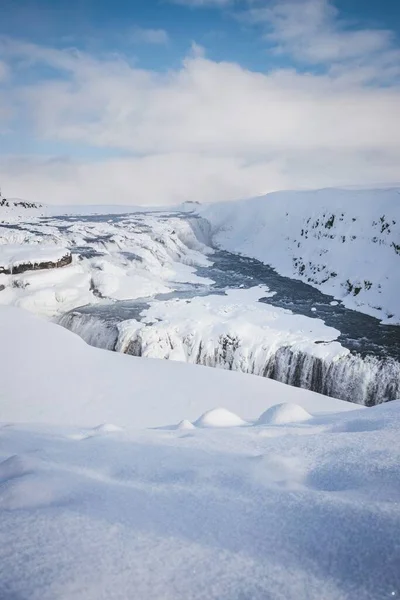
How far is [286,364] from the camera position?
13.2 m

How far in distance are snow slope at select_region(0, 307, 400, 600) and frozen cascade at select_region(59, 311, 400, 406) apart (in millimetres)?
8916

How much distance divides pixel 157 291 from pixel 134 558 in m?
19.6

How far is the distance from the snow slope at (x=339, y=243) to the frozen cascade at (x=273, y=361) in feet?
24.8

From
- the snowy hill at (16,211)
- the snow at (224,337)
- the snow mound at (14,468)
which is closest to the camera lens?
the snow mound at (14,468)

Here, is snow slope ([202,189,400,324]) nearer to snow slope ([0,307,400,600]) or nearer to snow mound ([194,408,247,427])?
snow mound ([194,408,247,427])

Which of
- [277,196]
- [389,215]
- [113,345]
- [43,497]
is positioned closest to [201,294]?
[113,345]

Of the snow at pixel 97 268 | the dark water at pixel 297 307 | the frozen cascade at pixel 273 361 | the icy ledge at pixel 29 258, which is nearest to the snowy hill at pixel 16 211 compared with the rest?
the snow at pixel 97 268

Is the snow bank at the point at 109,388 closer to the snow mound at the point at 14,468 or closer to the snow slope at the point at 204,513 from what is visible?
the snow slope at the point at 204,513

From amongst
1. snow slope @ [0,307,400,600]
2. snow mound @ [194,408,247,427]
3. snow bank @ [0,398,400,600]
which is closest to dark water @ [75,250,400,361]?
snow mound @ [194,408,247,427]

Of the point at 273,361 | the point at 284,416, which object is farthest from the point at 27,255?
the point at 284,416

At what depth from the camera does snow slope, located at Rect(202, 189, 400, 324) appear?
2194cm

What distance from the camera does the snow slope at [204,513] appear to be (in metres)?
1.50

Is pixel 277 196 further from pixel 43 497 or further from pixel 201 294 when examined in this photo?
pixel 43 497

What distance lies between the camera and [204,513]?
2107 millimetres
